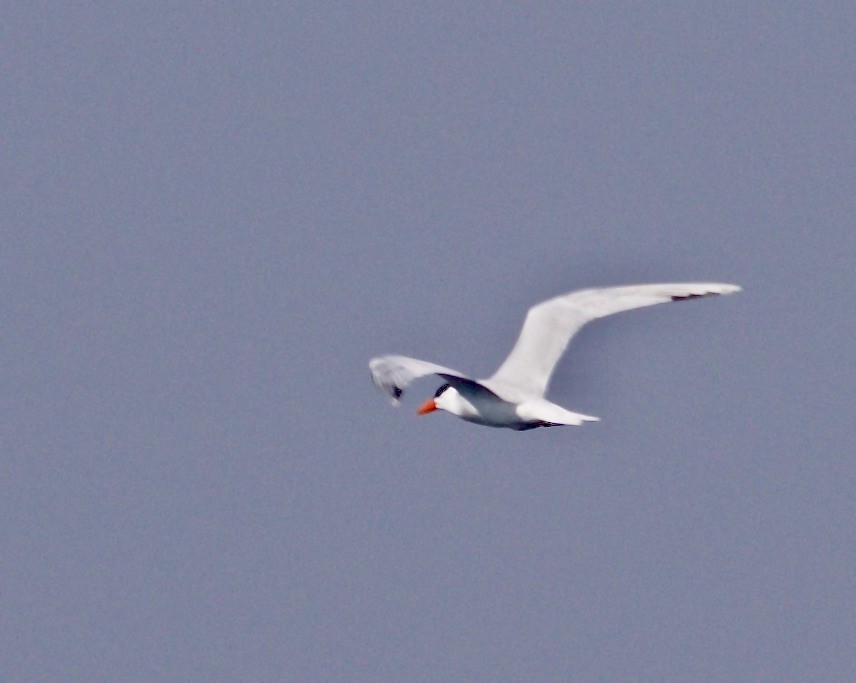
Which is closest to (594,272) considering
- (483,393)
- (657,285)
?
(657,285)

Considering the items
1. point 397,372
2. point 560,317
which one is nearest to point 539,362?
point 560,317

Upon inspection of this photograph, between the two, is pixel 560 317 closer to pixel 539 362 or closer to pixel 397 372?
pixel 539 362

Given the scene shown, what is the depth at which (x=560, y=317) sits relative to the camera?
34781 mm

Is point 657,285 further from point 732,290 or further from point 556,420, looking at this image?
point 556,420

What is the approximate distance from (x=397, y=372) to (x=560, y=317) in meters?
5.84

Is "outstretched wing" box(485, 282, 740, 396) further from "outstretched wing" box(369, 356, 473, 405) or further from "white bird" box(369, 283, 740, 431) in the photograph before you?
"outstretched wing" box(369, 356, 473, 405)

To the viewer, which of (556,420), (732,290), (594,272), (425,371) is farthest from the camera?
(594,272)

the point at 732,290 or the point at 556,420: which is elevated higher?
the point at 732,290

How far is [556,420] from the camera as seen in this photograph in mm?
31719

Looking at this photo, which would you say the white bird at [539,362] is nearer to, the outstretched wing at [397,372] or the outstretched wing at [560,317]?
the outstretched wing at [560,317]

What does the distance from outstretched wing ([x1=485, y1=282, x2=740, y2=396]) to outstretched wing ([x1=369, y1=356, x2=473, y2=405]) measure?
3970 mm

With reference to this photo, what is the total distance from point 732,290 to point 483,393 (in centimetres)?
508

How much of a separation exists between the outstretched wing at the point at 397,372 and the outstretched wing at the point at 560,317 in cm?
397

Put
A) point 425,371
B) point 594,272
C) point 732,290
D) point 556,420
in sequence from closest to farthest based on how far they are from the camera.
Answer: point 425,371, point 556,420, point 732,290, point 594,272
